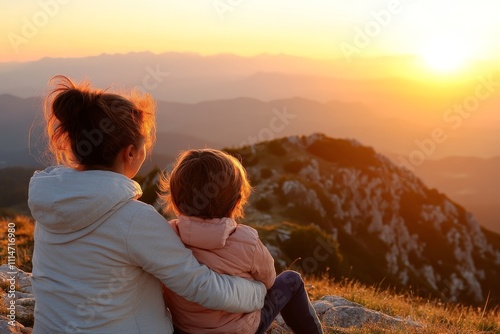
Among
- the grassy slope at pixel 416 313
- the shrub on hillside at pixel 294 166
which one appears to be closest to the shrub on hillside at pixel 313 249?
the grassy slope at pixel 416 313

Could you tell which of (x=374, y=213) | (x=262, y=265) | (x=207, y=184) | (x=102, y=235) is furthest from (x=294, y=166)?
(x=102, y=235)

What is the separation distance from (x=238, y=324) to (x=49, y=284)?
1.40 metres

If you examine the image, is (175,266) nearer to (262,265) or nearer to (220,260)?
(220,260)

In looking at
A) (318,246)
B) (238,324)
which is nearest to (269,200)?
(318,246)

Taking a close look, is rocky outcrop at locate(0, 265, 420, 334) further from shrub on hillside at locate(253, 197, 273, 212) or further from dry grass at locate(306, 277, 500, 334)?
shrub on hillside at locate(253, 197, 273, 212)

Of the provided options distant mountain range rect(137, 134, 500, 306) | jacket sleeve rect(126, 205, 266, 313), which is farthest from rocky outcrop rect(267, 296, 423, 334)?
distant mountain range rect(137, 134, 500, 306)

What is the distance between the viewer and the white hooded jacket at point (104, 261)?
3309 mm

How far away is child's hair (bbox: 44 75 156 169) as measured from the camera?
3459 mm

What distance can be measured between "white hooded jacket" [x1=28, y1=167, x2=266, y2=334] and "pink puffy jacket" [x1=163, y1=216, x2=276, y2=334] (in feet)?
0.54

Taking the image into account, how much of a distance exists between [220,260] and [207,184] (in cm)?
57

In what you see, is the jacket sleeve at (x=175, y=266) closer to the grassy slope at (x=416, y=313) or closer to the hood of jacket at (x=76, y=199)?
the hood of jacket at (x=76, y=199)

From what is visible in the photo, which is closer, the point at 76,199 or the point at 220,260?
the point at 76,199

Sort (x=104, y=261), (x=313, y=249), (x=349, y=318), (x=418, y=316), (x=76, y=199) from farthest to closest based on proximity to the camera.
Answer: (x=313, y=249)
(x=418, y=316)
(x=349, y=318)
(x=104, y=261)
(x=76, y=199)

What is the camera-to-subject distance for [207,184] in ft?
11.9
